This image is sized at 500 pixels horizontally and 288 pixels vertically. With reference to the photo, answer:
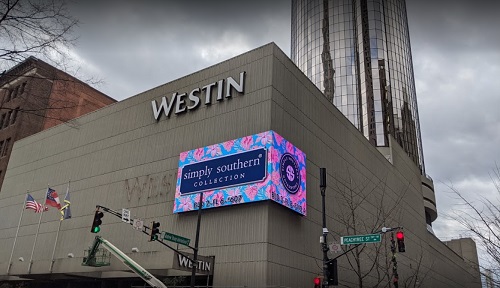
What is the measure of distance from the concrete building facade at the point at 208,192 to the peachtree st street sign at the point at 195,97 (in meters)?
0.10

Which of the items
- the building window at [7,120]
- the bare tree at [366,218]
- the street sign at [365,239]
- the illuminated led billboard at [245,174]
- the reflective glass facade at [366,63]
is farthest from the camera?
the reflective glass facade at [366,63]

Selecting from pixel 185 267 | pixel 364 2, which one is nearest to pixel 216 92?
pixel 185 267

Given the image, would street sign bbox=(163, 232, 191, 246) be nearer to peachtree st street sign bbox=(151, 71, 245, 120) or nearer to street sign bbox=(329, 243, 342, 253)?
street sign bbox=(329, 243, 342, 253)

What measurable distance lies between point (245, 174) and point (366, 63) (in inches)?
2974

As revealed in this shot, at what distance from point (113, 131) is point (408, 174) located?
4222cm

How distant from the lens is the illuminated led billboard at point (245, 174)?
30.2 metres

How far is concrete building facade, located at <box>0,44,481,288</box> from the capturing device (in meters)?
30.3

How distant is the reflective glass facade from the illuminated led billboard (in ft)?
205

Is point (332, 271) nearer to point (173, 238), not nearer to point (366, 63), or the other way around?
point (173, 238)

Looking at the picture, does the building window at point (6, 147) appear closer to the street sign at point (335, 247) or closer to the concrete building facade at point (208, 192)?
the concrete building facade at point (208, 192)

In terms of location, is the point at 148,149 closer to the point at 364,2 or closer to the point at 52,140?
the point at 52,140

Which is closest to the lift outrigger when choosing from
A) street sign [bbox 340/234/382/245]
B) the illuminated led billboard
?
the illuminated led billboard

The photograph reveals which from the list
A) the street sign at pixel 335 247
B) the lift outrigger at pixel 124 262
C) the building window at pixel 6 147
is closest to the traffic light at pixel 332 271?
the street sign at pixel 335 247

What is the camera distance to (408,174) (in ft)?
213
